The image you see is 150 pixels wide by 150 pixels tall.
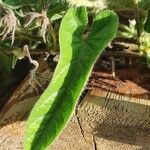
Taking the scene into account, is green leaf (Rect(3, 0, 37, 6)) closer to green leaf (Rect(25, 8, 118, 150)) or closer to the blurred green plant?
the blurred green plant

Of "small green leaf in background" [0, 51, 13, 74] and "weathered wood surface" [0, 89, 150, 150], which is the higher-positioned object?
"weathered wood surface" [0, 89, 150, 150]

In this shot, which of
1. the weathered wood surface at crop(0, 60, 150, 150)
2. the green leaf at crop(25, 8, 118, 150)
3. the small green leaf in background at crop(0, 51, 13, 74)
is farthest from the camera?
the small green leaf in background at crop(0, 51, 13, 74)

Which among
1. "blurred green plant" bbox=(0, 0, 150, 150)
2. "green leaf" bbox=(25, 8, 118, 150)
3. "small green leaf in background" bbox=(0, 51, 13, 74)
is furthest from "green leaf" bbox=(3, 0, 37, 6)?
"small green leaf in background" bbox=(0, 51, 13, 74)

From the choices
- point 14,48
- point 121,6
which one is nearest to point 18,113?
point 14,48

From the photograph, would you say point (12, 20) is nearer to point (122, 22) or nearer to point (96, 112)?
point (96, 112)

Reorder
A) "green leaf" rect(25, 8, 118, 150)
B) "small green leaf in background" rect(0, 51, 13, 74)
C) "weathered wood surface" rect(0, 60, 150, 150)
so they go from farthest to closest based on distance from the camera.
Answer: "small green leaf in background" rect(0, 51, 13, 74), "weathered wood surface" rect(0, 60, 150, 150), "green leaf" rect(25, 8, 118, 150)

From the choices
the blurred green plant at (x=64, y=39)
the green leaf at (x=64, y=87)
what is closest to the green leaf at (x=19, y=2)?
the blurred green plant at (x=64, y=39)

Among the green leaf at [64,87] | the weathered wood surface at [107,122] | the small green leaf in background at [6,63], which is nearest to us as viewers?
the green leaf at [64,87]

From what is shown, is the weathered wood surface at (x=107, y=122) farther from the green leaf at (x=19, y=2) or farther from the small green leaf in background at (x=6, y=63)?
the small green leaf in background at (x=6, y=63)

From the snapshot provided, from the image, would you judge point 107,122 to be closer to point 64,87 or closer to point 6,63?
point 64,87
